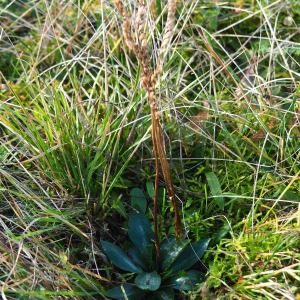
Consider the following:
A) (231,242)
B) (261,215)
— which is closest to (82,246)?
(231,242)

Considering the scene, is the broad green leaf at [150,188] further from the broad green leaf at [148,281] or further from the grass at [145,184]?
the broad green leaf at [148,281]

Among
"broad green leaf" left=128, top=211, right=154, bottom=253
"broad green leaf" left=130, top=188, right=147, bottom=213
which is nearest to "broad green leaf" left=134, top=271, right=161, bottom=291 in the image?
"broad green leaf" left=128, top=211, right=154, bottom=253

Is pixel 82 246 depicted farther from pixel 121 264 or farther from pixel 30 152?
pixel 30 152

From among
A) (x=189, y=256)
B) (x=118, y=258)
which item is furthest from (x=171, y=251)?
(x=118, y=258)

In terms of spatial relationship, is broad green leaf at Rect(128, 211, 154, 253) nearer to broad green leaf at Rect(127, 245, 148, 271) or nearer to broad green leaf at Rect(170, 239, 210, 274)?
broad green leaf at Rect(127, 245, 148, 271)

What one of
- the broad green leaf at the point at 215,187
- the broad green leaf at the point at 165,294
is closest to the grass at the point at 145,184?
the broad green leaf at the point at 215,187

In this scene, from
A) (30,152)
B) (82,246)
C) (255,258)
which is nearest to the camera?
(255,258)
